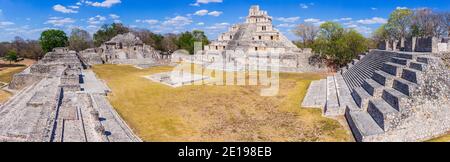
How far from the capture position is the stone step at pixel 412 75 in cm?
1197

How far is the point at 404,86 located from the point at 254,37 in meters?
29.9

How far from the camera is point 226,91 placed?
20.8 m

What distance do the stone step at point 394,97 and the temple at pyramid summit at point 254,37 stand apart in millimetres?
23272

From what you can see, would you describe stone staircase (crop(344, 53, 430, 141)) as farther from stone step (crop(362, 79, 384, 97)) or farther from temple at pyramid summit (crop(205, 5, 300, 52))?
temple at pyramid summit (crop(205, 5, 300, 52))

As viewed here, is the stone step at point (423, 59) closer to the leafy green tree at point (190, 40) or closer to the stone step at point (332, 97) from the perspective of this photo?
the stone step at point (332, 97)

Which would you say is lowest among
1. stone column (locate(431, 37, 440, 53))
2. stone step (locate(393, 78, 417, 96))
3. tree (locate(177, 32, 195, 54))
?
stone step (locate(393, 78, 417, 96))

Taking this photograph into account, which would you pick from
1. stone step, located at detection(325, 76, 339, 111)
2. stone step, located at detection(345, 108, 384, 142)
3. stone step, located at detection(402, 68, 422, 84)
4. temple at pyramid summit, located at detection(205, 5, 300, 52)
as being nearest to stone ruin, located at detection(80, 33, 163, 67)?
temple at pyramid summit, located at detection(205, 5, 300, 52)

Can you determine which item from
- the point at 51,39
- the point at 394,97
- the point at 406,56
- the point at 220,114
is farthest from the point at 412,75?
the point at 51,39

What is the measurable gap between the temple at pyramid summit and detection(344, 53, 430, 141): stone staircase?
2127 cm

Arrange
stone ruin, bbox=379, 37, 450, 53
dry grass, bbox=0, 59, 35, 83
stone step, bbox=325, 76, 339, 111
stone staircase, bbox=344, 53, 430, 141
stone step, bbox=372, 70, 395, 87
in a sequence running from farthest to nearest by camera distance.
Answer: dry grass, bbox=0, 59, 35, 83
stone ruin, bbox=379, 37, 450, 53
stone step, bbox=325, 76, 339, 111
stone step, bbox=372, 70, 395, 87
stone staircase, bbox=344, 53, 430, 141

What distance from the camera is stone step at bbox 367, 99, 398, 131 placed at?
10586 millimetres

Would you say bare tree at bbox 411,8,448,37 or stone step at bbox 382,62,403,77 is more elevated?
bare tree at bbox 411,8,448,37

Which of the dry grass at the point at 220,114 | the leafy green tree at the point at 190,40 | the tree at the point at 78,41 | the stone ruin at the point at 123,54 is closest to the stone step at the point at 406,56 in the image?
the dry grass at the point at 220,114

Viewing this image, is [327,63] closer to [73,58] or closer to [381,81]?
[381,81]
